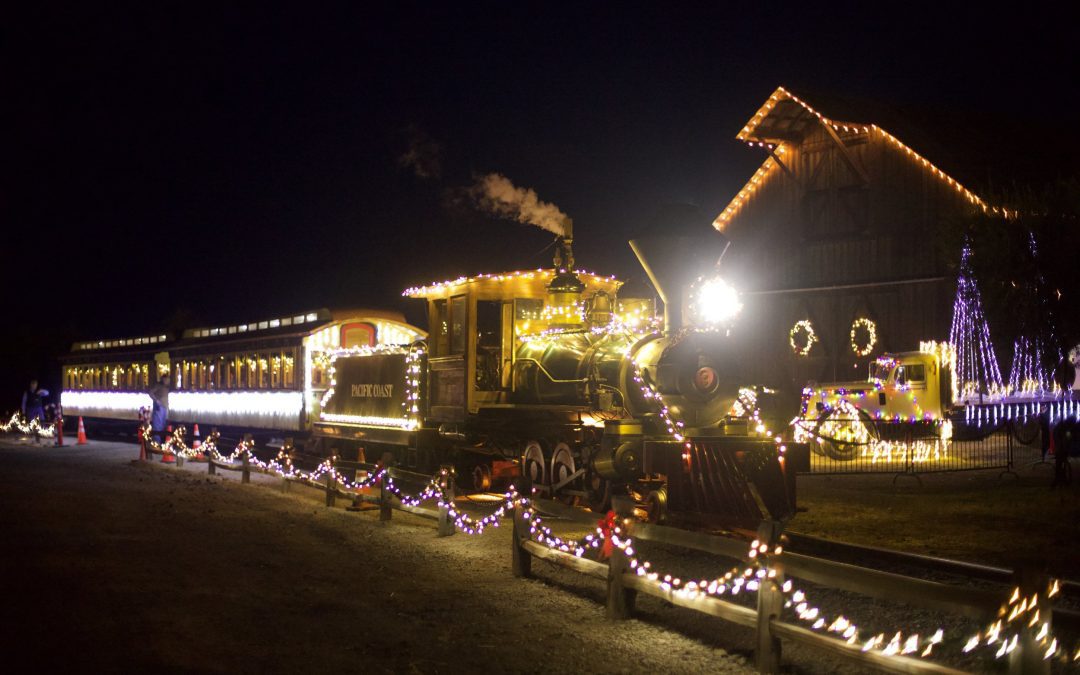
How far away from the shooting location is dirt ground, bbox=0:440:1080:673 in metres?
6.20

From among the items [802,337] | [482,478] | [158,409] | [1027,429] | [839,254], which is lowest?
[482,478]

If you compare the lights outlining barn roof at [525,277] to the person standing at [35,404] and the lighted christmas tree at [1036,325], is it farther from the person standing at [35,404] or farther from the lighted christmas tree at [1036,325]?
the person standing at [35,404]

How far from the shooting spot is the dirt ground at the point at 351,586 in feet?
20.3

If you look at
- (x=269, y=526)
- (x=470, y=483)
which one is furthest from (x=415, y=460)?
(x=269, y=526)

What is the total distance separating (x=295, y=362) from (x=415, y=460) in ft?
22.6

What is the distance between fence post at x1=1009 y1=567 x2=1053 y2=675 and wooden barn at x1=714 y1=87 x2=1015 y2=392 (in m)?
19.1

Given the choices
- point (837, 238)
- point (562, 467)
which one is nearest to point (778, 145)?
point (837, 238)

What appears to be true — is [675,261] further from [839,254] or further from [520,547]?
[839,254]

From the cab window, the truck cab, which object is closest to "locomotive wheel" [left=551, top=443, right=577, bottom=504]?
the cab window

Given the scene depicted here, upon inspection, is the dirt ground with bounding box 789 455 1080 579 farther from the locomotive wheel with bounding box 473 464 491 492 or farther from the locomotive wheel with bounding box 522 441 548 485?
the locomotive wheel with bounding box 473 464 491 492

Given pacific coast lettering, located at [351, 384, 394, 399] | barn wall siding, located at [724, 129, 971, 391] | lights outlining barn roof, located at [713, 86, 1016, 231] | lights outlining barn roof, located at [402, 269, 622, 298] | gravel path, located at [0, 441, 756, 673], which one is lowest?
gravel path, located at [0, 441, 756, 673]

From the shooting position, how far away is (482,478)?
595 inches

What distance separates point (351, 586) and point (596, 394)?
4595mm

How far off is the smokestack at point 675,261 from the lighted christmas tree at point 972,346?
42.4ft
